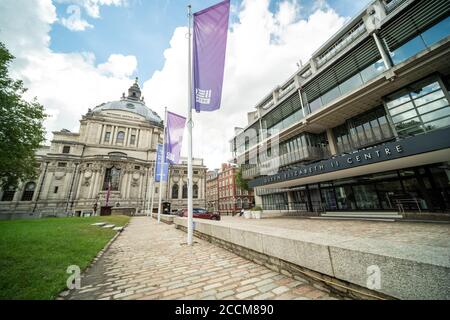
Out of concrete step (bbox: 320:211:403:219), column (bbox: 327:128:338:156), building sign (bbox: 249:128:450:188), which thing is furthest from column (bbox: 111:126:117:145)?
concrete step (bbox: 320:211:403:219)

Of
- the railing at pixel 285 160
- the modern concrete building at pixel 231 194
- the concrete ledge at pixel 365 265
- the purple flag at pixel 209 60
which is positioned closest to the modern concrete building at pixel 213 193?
the modern concrete building at pixel 231 194

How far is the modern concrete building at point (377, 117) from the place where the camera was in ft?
32.4

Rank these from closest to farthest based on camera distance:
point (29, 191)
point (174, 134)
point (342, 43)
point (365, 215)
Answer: point (174, 134), point (365, 215), point (342, 43), point (29, 191)

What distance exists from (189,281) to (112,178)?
152 feet

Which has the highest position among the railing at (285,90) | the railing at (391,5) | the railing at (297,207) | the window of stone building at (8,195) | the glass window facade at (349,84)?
the railing at (285,90)

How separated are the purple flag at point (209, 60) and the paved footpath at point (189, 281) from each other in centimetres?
551

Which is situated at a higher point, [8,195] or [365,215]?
[8,195]

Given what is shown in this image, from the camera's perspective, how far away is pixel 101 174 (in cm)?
4038

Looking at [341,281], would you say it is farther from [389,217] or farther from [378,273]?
[389,217]

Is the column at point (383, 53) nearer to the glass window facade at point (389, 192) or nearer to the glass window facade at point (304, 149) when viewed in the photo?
the glass window facade at point (389, 192)

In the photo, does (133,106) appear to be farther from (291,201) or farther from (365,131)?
(365,131)

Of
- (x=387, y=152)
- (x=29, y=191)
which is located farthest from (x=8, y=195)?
(x=387, y=152)

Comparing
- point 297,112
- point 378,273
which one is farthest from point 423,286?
point 297,112

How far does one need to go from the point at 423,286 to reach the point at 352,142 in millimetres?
16912
